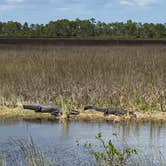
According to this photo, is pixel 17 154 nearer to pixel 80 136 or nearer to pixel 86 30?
pixel 80 136

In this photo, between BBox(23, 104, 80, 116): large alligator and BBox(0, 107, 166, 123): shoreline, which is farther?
BBox(23, 104, 80, 116): large alligator

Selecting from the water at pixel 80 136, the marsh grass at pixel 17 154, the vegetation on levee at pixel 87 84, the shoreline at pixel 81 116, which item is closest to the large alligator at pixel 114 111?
the shoreline at pixel 81 116

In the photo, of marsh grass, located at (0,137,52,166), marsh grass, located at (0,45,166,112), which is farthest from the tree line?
marsh grass, located at (0,137,52,166)

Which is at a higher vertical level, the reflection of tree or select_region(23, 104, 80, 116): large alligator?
select_region(23, 104, 80, 116): large alligator

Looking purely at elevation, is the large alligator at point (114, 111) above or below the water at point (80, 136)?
above

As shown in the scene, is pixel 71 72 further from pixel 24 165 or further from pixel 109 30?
pixel 109 30

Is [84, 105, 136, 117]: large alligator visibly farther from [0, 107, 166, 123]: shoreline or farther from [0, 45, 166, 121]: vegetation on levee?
[0, 45, 166, 121]: vegetation on levee

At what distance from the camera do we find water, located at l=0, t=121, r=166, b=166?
12742 mm

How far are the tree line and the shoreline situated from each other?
39067 mm

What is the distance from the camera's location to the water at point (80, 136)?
12.7m

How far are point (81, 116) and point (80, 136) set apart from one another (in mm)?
3067

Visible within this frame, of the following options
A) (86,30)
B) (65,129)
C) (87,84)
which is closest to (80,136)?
(65,129)

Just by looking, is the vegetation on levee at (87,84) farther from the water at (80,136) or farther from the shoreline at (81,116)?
the water at (80,136)

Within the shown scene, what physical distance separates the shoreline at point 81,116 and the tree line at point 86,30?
39.1m
